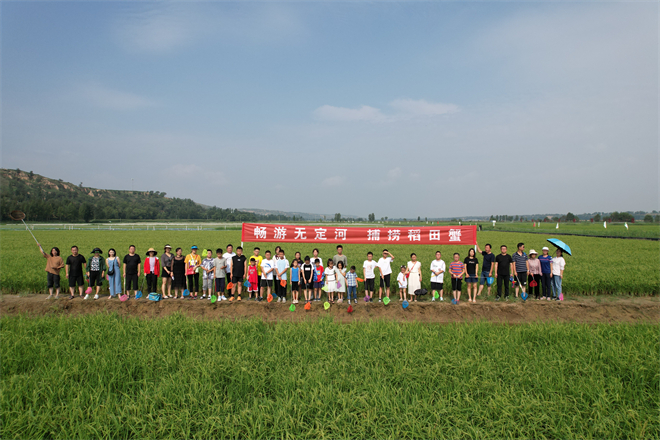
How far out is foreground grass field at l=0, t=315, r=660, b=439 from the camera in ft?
11.7

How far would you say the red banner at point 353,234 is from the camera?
1063 cm

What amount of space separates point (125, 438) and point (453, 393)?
4.21 metres

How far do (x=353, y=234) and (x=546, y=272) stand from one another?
632cm

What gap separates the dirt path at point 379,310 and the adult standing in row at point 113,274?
408 millimetres

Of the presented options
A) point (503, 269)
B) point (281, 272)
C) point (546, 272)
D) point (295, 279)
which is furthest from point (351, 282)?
point (546, 272)

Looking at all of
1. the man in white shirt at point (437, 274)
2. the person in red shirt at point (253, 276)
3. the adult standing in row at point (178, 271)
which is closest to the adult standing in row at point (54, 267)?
the adult standing in row at point (178, 271)

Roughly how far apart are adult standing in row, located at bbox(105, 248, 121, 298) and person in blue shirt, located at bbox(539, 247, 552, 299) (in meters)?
13.4

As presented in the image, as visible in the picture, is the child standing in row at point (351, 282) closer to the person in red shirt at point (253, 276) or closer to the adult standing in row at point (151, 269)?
the person in red shirt at point (253, 276)

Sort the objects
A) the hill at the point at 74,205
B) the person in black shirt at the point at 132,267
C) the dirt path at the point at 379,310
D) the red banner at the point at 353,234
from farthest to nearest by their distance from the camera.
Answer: the hill at the point at 74,205, the red banner at the point at 353,234, the person in black shirt at the point at 132,267, the dirt path at the point at 379,310

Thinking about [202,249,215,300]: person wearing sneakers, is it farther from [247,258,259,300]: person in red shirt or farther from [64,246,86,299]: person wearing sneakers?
[64,246,86,299]: person wearing sneakers

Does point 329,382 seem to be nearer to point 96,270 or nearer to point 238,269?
point 238,269

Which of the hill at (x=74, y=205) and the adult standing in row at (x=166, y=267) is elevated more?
the hill at (x=74, y=205)

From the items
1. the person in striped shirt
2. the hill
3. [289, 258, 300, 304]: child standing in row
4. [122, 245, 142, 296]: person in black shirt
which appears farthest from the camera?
the hill

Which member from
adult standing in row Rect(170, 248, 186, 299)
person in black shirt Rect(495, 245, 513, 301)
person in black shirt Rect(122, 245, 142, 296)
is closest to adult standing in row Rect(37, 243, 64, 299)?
person in black shirt Rect(122, 245, 142, 296)
